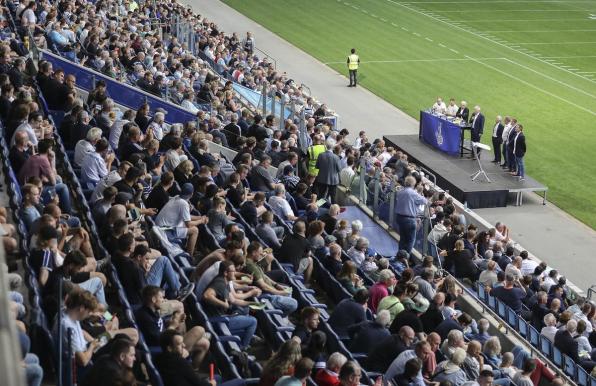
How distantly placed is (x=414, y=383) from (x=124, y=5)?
87.9 ft

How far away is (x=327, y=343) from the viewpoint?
389 inches

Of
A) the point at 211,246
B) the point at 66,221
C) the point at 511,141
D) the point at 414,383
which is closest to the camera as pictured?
the point at 414,383

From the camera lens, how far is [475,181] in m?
23.9

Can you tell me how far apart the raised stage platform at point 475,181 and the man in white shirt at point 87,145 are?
39.5ft

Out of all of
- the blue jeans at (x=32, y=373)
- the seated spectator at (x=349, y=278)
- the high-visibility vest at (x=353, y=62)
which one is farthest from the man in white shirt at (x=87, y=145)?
the high-visibility vest at (x=353, y=62)

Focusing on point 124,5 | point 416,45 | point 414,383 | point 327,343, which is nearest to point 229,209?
point 327,343

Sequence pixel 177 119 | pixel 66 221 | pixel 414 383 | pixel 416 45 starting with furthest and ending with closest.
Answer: pixel 416 45 → pixel 177 119 → pixel 66 221 → pixel 414 383

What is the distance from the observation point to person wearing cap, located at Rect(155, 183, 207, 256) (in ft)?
38.0

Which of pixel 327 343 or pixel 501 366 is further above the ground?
pixel 327 343

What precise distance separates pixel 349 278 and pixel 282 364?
415 centimetres

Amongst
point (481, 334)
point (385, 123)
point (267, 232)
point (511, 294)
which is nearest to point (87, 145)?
point (267, 232)

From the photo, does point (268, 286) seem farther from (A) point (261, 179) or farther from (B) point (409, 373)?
(A) point (261, 179)

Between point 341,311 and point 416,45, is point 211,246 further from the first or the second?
point 416,45

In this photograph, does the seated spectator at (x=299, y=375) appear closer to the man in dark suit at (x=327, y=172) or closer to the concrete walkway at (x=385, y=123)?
the man in dark suit at (x=327, y=172)
